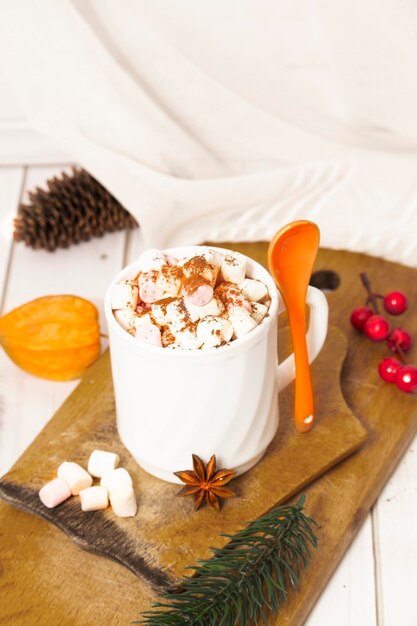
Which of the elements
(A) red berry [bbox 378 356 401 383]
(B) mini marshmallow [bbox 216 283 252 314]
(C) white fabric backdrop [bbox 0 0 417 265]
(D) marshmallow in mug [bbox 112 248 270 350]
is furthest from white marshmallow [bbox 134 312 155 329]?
(C) white fabric backdrop [bbox 0 0 417 265]

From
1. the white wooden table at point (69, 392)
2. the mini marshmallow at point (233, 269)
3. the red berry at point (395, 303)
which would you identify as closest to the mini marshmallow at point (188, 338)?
the mini marshmallow at point (233, 269)

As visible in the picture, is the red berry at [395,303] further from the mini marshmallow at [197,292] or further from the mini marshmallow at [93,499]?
the mini marshmallow at [93,499]

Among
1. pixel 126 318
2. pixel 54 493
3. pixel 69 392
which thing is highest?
pixel 126 318

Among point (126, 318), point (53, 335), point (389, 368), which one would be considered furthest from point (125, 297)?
point (389, 368)

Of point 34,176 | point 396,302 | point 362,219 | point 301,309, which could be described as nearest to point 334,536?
point 301,309

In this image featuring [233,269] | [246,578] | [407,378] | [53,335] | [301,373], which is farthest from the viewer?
[53,335]

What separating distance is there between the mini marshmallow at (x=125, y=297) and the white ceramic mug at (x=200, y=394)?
0.01 m

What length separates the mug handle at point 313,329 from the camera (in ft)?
4.13

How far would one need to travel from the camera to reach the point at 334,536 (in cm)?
122

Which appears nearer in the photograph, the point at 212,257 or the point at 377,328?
the point at 212,257

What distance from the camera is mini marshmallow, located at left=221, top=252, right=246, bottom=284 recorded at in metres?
1.20

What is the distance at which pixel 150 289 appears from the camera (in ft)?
3.90

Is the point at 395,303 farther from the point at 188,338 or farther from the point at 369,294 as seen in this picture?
the point at 188,338

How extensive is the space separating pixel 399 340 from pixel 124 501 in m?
0.58
